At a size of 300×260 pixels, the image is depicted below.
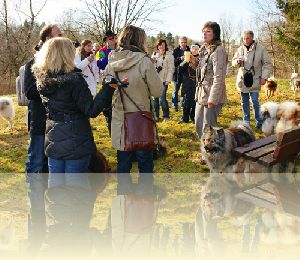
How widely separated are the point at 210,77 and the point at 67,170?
9.31 feet

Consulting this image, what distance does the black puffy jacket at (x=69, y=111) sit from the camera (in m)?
3.91

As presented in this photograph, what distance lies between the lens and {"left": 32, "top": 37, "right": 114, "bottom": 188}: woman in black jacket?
3906mm

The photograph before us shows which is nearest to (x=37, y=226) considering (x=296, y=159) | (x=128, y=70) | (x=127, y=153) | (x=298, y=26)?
(x=127, y=153)

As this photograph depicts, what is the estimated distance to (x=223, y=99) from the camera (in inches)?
236

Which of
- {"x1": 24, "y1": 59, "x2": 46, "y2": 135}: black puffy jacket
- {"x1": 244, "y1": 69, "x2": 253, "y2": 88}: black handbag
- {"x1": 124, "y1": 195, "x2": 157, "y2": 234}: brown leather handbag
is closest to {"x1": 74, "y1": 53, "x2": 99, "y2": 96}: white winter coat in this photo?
{"x1": 24, "y1": 59, "x2": 46, "y2": 135}: black puffy jacket

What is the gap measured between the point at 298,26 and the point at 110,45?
24.3ft

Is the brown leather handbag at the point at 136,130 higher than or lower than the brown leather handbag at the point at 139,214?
higher

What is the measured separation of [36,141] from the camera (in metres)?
5.29

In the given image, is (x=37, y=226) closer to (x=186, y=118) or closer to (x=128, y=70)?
(x=128, y=70)

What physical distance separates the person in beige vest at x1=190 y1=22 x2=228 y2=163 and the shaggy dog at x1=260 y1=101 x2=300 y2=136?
1878 mm

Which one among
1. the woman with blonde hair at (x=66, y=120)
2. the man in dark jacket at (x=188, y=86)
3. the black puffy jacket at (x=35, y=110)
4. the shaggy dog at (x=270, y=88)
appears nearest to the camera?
the woman with blonde hair at (x=66, y=120)

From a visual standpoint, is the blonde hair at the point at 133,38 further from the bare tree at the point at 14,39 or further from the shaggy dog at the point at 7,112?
the bare tree at the point at 14,39

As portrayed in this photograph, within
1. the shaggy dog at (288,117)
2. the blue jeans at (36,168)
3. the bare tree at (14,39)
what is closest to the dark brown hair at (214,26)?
the shaggy dog at (288,117)

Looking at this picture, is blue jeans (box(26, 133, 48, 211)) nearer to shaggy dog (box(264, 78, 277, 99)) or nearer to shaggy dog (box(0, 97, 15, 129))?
shaggy dog (box(0, 97, 15, 129))
